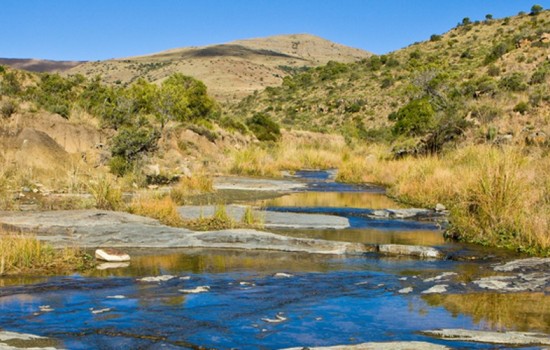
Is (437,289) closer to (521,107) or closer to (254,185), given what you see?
(254,185)

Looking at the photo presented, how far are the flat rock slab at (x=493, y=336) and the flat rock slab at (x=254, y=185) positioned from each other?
1828 cm

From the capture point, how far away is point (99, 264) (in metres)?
11.1

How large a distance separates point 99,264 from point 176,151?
24.7 m

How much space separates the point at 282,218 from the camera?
1694 cm

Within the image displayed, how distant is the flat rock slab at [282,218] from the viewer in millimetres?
15953

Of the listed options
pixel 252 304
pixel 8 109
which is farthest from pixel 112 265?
pixel 8 109

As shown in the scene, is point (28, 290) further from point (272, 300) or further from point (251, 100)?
point (251, 100)

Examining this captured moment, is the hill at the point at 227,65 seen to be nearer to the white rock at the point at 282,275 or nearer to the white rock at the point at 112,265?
the white rock at the point at 112,265

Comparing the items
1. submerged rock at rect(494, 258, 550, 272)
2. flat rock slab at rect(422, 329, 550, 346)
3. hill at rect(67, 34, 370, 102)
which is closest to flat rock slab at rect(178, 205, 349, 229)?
submerged rock at rect(494, 258, 550, 272)

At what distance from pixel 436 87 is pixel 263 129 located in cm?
1475

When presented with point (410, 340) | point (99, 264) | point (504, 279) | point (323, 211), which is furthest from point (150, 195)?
point (410, 340)

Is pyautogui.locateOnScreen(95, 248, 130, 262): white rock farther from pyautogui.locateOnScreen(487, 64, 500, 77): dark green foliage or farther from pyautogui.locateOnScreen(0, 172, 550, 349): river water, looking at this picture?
pyautogui.locateOnScreen(487, 64, 500, 77): dark green foliage

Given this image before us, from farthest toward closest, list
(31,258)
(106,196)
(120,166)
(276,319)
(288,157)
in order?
(288,157), (120,166), (106,196), (31,258), (276,319)

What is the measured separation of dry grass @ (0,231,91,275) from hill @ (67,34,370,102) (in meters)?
93.0
